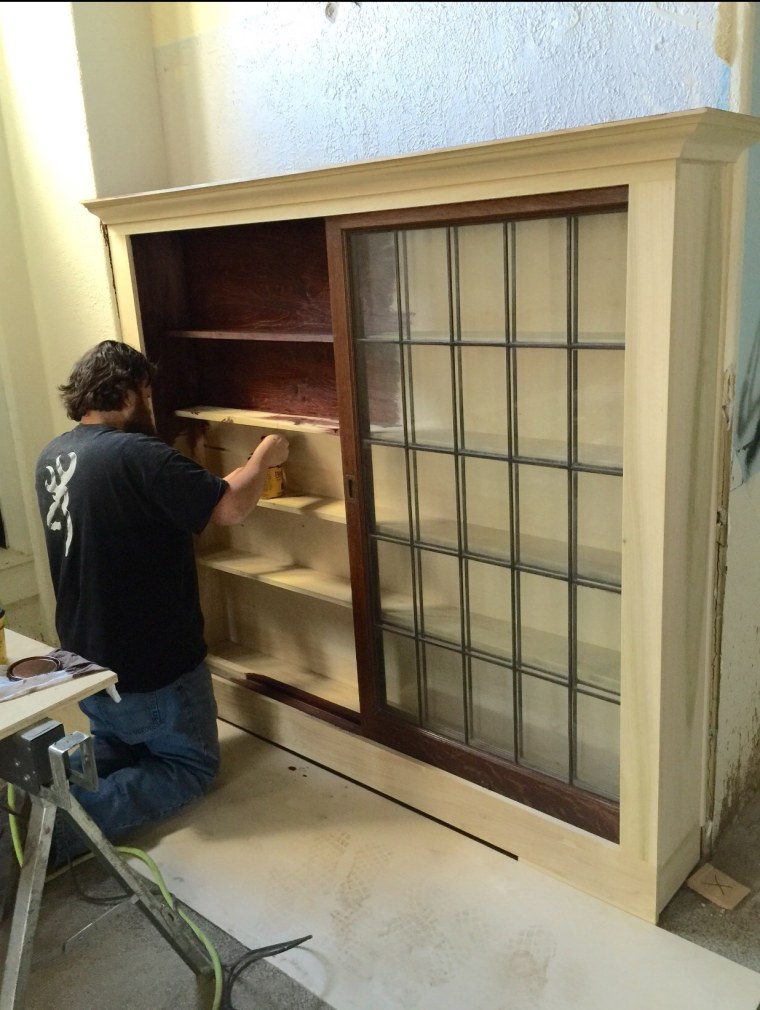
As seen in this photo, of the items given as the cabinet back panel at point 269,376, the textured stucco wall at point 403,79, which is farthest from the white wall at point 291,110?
the cabinet back panel at point 269,376

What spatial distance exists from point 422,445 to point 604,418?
509 mm

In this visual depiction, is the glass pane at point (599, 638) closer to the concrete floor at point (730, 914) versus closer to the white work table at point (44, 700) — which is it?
the concrete floor at point (730, 914)

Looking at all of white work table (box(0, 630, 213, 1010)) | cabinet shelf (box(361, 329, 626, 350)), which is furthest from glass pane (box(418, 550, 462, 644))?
white work table (box(0, 630, 213, 1010))

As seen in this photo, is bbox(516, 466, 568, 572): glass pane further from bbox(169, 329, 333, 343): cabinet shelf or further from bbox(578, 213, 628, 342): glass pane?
bbox(169, 329, 333, 343): cabinet shelf

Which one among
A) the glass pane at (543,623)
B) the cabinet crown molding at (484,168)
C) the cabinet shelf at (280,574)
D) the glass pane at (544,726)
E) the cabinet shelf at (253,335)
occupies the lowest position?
the glass pane at (544,726)

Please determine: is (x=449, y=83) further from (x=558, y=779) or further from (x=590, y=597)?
(x=558, y=779)

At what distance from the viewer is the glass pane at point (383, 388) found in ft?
7.28

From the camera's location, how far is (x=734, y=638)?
6.88 feet

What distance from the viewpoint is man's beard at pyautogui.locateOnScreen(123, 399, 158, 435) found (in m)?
2.37

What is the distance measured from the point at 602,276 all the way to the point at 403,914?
5.08ft

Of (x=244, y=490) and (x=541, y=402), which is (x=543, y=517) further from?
(x=244, y=490)

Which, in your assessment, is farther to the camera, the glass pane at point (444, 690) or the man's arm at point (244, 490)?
the glass pane at point (444, 690)

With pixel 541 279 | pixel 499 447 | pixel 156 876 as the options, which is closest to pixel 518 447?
pixel 499 447

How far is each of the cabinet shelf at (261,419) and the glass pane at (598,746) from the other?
101 cm
